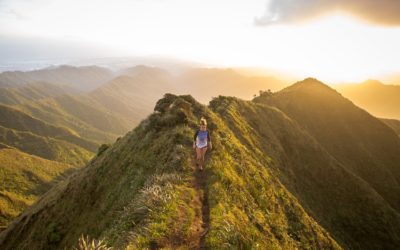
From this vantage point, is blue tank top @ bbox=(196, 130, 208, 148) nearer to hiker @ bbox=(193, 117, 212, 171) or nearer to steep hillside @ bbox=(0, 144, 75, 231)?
hiker @ bbox=(193, 117, 212, 171)

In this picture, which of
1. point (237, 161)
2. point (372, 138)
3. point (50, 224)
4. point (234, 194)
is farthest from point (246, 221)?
point (372, 138)

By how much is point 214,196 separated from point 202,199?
0.68m

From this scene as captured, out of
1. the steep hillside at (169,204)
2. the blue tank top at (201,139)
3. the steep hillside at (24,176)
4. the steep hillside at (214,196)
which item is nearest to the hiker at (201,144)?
the blue tank top at (201,139)

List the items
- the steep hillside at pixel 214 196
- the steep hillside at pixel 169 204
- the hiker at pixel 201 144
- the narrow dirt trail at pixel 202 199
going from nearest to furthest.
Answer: the narrow dirt trail at pixel 202 199 → the steep hillside at pixel 169 204 → the steep hillside at pixel 214 196 → the hiker at pixel 201 144

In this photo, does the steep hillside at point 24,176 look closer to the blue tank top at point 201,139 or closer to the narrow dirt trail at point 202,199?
the blue tank top at point 201,139

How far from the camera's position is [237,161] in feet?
84.8

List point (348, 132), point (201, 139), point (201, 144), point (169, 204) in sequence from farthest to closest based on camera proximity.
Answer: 1. point (348, 132)
2. point (201, 139)
3. point (201, 144)
4. point (169, 204)

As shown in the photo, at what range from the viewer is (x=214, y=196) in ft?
55.2

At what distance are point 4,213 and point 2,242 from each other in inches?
2553

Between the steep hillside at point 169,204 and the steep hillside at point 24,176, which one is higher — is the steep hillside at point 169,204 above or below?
above

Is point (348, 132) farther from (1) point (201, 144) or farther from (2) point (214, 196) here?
(2) point (214, 196)

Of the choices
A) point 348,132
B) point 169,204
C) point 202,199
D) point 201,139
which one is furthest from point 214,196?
point 348,132

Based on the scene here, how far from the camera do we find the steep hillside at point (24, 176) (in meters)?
121

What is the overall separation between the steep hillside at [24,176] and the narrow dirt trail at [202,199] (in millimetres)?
103474
